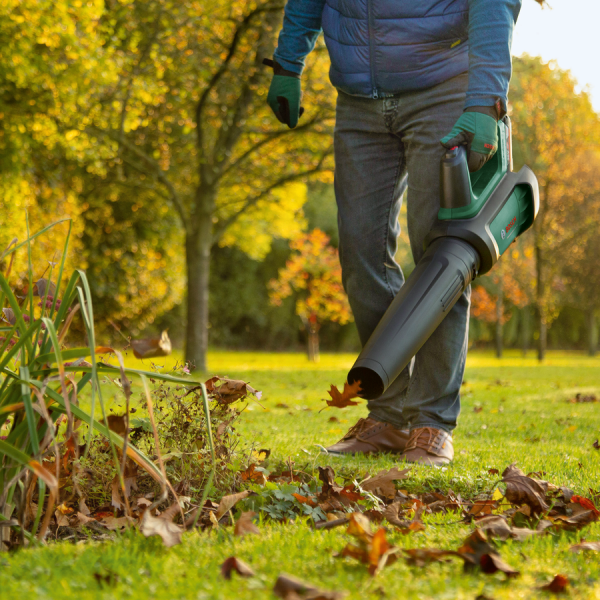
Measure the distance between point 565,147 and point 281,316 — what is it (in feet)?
39.6

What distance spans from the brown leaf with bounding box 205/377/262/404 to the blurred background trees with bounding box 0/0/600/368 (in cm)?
287

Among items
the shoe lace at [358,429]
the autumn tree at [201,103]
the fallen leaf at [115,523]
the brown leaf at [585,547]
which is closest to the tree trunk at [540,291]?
the autumn tree at [201,103]

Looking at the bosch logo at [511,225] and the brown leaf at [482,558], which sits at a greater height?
the bosch logo at [511,225]

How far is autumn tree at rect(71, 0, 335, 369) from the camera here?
8.15m

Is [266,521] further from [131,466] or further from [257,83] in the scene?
[257,83]

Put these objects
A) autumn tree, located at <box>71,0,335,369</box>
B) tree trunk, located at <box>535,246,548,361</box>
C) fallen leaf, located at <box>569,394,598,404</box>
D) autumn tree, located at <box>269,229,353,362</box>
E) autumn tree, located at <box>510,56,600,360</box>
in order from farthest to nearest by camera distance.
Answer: autumn tree, located at <box>269,229,353,362</box>
tree trunk, located at <box>535,246,548,361</box>
autumn tree, located at <box>510,56,600,360</box>
autumn tree, located at <box>71,0,335,369</box>
fallen leaf, located at <box>569,394,598,404</box>

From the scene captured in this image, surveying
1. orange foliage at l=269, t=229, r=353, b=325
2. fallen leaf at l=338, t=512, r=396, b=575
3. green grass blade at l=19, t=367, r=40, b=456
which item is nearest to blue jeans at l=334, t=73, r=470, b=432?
fallen leaf at l=338, t=512, r=396, b=575

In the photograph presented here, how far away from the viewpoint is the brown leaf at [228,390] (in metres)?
1.75

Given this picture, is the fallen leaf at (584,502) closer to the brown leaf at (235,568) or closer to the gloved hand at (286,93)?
the brown leaf at (235,568)

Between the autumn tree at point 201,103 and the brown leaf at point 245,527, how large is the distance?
701 cm

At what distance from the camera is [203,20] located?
26.6 feet

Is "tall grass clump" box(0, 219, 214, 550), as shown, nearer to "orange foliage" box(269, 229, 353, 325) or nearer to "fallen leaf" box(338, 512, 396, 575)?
"fallen leaf" box(338, 512, 396, 575)

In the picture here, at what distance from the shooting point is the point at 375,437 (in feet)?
8.18

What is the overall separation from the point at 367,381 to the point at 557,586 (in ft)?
2.92
